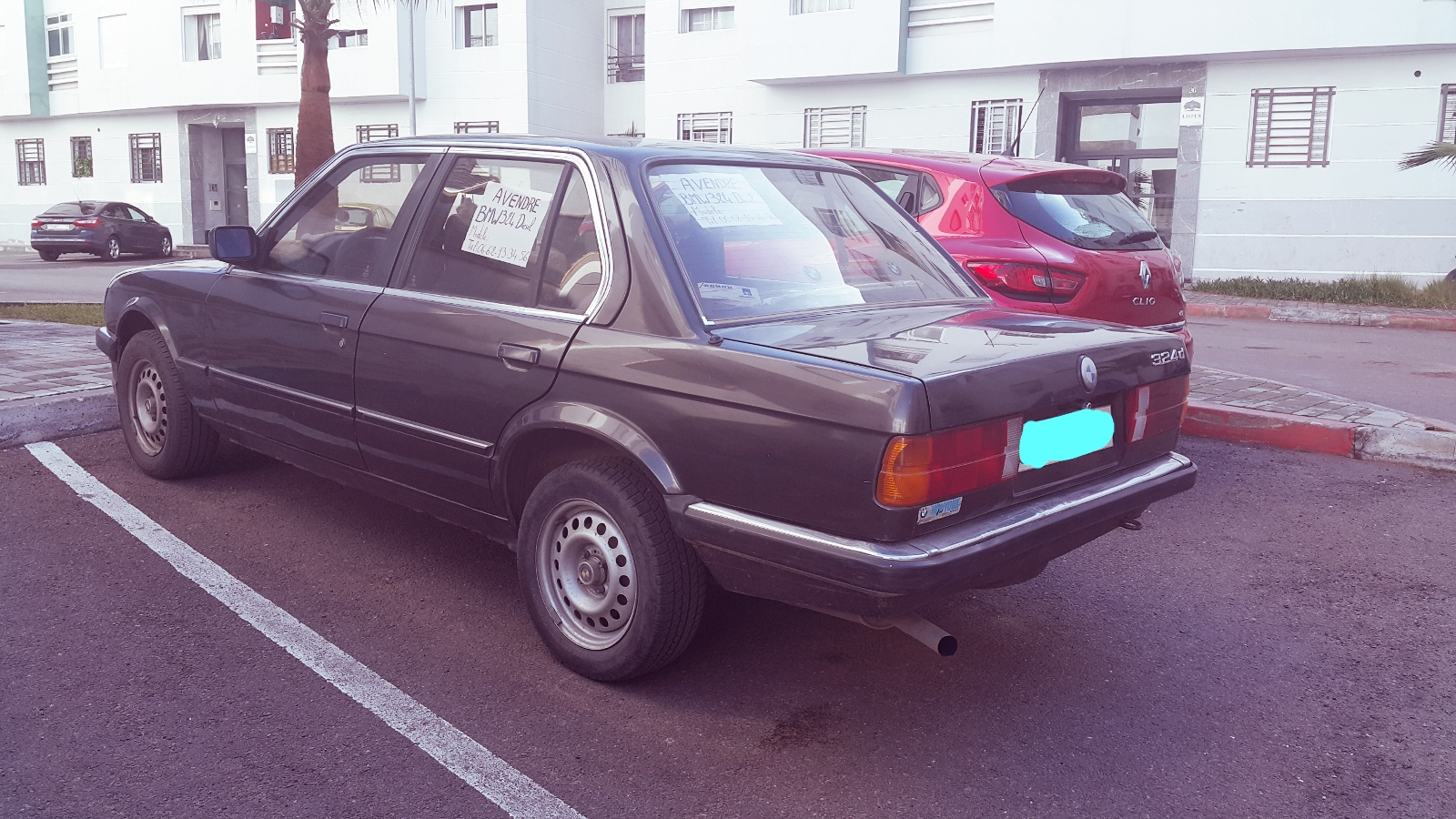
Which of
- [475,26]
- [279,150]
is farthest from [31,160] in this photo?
[475,26]

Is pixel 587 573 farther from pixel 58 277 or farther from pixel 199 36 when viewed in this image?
pixel 199 36

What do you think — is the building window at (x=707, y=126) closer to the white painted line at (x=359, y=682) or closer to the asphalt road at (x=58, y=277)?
the asphalt road at (x=58, y=277)

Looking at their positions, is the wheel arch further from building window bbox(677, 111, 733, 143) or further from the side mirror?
building window bbox(677, 111, 733, 143)

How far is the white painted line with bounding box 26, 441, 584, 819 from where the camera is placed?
2801 mm

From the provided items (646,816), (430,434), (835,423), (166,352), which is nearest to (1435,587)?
(835,423)

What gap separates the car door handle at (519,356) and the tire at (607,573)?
33 centimetres

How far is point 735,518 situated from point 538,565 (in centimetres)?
81

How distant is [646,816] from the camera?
8.89ft

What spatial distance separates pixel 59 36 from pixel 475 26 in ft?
45.1

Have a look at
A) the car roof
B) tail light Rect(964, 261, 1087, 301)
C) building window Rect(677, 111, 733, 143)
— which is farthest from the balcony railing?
the car roof

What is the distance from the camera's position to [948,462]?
2826mm

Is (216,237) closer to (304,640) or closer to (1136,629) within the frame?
(304,640)

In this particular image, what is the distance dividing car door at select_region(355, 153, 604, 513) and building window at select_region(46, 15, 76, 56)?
34.3m

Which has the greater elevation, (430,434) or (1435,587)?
(430,434)
